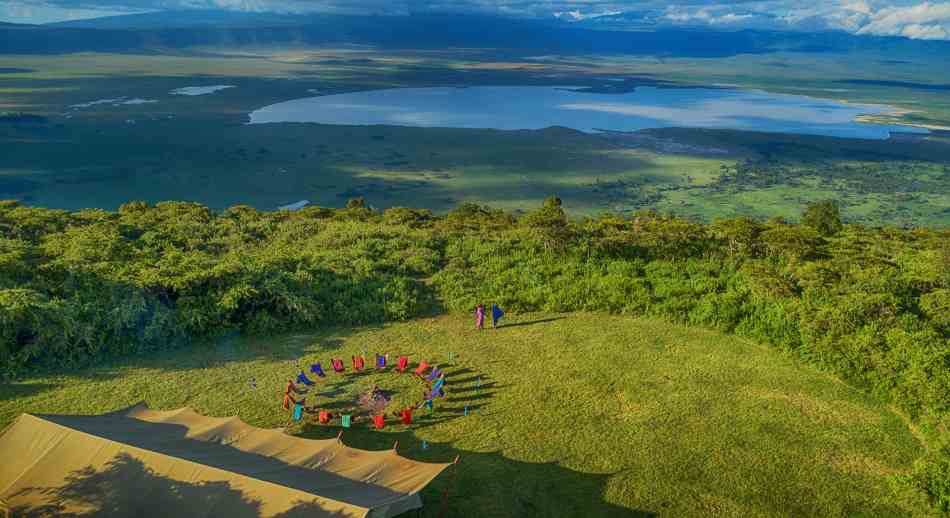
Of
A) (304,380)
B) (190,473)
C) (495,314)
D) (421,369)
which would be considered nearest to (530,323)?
(495,314)

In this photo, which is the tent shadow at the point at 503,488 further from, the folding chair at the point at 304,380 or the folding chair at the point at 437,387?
the folding chair at the point at 304,380

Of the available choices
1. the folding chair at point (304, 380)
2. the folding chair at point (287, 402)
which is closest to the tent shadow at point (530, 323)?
the folding chair at point (304, 380)

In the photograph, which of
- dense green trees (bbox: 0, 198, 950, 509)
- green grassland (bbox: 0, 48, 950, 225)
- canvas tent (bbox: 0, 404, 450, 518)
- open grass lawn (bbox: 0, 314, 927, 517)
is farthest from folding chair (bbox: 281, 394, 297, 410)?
green grassland (bbox: 0, 48, 950, 225)

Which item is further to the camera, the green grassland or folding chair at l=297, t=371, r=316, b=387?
the green grassland

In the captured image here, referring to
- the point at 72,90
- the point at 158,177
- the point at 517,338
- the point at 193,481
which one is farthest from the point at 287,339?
the point at 72,90

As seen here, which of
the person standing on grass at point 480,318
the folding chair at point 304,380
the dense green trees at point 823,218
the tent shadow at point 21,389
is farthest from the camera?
the dense green trees at point 823,218

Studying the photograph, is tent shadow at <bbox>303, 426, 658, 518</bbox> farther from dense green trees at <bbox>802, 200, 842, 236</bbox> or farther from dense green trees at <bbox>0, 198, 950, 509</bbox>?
dense green trees at <bbox>802, 200, 842, 236</bbox>

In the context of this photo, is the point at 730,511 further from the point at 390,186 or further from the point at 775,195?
the point at 775,195

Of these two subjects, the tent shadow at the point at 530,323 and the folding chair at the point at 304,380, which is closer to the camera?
the folding chair at the point at 304,380
